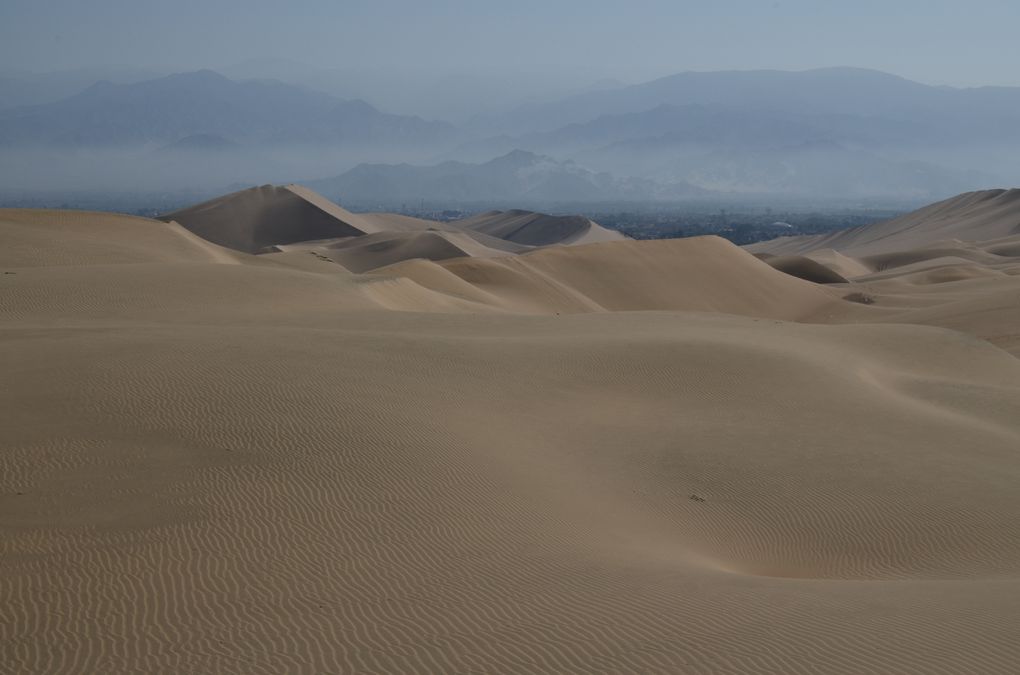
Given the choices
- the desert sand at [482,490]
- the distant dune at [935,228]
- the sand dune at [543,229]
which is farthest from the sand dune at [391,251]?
the sand dune at [543,229]

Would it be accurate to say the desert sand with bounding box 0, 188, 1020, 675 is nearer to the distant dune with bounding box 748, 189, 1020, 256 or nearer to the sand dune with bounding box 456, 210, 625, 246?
the distant dune with bounding box 748, 189, 1020, 256

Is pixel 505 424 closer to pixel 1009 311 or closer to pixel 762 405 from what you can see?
pixel 762 405

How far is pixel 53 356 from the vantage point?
14758mm

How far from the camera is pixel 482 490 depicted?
11.5 m

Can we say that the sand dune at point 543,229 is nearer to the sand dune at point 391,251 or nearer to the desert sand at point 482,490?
the sand dune at point 391,251

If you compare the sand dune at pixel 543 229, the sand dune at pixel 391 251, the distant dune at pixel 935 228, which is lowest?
the sand dune at pixel 391 251

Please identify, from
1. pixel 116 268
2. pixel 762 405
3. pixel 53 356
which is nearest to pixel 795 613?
pixel 762 405

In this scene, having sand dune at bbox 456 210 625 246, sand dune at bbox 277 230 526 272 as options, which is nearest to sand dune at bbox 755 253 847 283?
sand dune at bbox 277 230 526 272

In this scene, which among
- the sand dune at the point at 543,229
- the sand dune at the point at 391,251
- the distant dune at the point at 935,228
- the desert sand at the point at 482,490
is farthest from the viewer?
the sand dune at the point at 543,229

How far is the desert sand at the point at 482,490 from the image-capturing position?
25.0 ft

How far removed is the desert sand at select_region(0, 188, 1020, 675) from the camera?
300 inches

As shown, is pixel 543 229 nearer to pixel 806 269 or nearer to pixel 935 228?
pixel 935 228

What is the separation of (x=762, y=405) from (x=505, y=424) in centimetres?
507

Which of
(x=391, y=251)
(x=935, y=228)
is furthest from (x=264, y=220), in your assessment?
(x=935, y=228)
